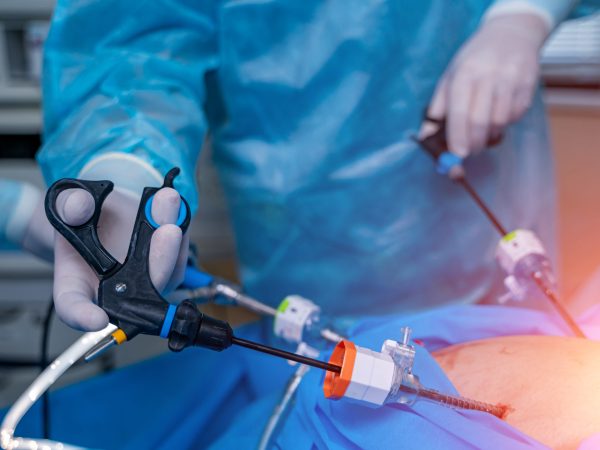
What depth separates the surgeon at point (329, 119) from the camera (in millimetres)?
835

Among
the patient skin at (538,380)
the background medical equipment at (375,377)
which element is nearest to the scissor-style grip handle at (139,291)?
the background medical equipment at (375,377)

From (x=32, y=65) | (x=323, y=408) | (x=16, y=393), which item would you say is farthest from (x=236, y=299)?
(x=32, y=65)

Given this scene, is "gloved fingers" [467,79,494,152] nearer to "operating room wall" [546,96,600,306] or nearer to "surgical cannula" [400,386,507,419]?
"surgical cannula" [400,386,507,419]

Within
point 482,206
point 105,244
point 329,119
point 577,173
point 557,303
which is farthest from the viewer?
point 577,173

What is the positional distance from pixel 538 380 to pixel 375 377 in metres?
0.24

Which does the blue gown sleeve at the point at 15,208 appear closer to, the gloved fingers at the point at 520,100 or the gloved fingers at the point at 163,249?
the gloved fingers at the point at 163,249

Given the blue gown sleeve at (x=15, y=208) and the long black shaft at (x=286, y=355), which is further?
the blue gown sleeve at (x=15, y=208)

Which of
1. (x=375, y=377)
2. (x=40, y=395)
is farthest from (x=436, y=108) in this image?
(x=40, y=395)

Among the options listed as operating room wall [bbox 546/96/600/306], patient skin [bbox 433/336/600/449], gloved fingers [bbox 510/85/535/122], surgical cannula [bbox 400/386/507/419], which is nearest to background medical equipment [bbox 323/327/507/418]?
surgical cannula [bbox 400/386/507/419]

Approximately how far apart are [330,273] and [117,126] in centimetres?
43

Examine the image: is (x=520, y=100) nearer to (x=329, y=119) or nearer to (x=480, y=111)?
(x=480, y=111)

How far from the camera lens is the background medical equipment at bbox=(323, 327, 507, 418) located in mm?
505

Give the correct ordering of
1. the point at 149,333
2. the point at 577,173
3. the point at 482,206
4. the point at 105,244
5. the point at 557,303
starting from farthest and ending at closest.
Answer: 1. the point at 577,173
2. the point at 482,206
3. the point at 557,303
4. the point at 105,244
5. the point at 149,333

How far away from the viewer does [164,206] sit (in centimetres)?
56
